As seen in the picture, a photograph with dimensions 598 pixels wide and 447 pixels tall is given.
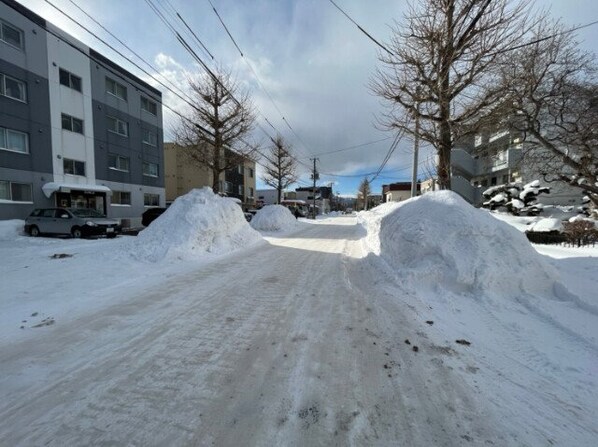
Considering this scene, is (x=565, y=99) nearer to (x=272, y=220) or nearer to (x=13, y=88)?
(x=272, y=220)

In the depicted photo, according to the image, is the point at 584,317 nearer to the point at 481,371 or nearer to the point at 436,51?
the point at 481,371

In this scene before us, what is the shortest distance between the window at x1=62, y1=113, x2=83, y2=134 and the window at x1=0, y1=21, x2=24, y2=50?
4204 millimetres

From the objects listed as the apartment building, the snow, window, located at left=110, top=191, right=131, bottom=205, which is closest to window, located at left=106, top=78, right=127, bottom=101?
the apartment building

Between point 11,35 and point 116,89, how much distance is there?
291 inches

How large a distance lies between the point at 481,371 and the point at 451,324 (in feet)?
4.22

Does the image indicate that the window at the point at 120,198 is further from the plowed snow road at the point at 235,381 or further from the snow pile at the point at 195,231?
the plowed snow road at the point at 235,381

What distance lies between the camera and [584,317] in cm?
459

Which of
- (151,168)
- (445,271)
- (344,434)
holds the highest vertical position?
(151,168)

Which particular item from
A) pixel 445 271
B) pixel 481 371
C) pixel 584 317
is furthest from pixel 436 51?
pixel 481 371

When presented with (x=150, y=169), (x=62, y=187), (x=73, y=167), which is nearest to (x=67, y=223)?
(x=62, y=187)

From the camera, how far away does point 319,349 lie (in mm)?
3738

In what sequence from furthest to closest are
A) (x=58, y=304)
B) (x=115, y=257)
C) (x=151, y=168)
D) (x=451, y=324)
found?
(x=151, y=168) < (x=115, y=257) < (x=58, y=304) < (x=451, y=324)

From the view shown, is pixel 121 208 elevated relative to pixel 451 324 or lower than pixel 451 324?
elevated

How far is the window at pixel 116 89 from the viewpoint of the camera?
24.2 metres
